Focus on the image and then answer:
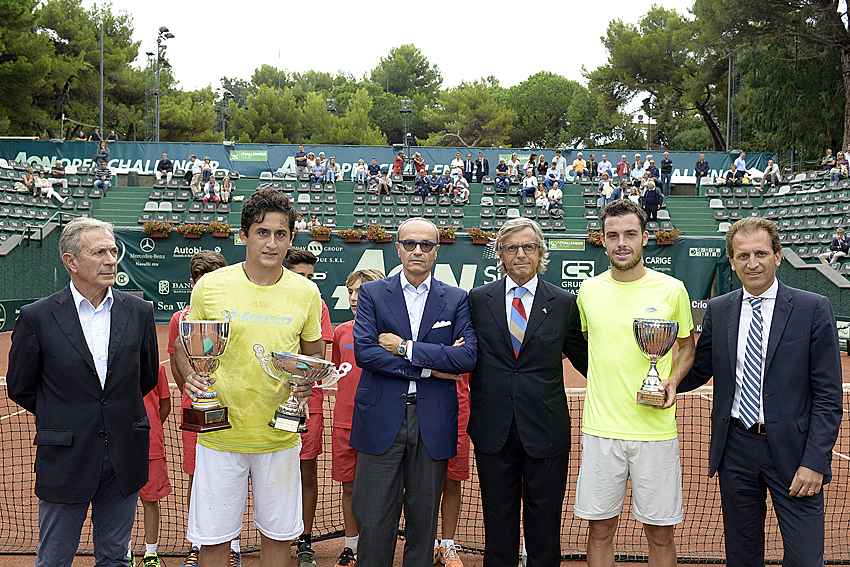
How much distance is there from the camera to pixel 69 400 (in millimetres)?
2752

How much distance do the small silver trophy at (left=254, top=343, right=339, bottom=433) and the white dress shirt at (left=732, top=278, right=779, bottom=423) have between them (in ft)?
6.44

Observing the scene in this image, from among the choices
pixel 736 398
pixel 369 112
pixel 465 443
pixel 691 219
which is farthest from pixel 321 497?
pixel 369 112

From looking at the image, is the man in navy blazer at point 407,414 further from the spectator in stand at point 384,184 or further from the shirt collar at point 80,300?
the spectator in stand at point 384,184

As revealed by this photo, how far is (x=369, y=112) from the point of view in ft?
238

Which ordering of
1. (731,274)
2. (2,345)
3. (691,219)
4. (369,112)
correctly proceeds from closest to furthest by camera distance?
(2,345) → (731,274) → (691,219) → (369,112)

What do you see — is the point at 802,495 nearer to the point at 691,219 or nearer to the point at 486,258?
the point at 486,258

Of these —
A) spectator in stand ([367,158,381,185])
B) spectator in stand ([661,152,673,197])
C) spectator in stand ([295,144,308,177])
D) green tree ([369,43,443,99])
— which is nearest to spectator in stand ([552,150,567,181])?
spectator in stand ([661,152,673,197])

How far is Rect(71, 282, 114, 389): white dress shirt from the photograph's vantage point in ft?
9.26

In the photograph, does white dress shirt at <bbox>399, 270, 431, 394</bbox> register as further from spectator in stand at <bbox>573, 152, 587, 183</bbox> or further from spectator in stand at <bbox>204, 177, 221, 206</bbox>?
spectator in stand at <bbox>573, 152, 587, 183</bbox>

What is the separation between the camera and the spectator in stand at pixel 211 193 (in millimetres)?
19656

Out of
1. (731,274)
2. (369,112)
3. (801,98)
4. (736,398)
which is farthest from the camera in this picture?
(369,112)

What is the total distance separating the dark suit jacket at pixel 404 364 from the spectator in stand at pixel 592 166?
21633 millimetres

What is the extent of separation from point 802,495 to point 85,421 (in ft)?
10.5

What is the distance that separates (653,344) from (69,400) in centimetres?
267
